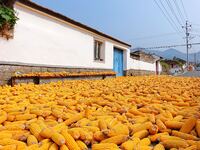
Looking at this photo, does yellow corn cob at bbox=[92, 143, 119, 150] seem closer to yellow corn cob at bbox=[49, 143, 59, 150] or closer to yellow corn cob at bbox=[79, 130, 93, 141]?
yellow corn cob at bbox=[79, 130, 93, 141]

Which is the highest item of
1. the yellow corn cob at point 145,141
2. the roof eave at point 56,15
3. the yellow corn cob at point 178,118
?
the roof eave at point 56,15

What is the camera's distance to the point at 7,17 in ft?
24.6

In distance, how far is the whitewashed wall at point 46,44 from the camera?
26.9ft

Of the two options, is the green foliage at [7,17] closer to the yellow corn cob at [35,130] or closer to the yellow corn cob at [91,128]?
the yellow corn cob at [35,130]

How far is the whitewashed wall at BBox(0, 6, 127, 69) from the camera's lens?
26.9 ft

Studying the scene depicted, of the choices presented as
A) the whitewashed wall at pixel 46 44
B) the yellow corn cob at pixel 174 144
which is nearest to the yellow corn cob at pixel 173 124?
the yellow corn cob at pixel 174 144

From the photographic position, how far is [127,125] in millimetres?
2971

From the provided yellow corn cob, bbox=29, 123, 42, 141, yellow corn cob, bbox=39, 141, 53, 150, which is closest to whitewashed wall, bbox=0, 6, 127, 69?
yellow corn cob, bbox=29, 123, 42, 141

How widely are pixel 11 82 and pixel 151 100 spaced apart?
186 inches

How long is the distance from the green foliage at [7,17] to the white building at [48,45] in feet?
1.06

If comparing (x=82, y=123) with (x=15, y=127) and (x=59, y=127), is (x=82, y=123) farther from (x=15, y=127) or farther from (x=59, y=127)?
(x=15, y=127)

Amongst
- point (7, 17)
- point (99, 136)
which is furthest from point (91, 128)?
point (7, 17)

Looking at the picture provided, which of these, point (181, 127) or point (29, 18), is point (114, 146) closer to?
point (181, 127)

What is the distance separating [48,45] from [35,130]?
742cm
